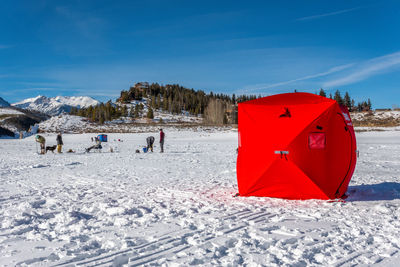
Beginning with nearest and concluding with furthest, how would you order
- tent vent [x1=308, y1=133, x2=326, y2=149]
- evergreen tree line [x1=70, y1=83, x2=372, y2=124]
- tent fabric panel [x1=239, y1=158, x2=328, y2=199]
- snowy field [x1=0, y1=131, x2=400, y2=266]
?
snowy field [x1=0, y1=131, x2=400, y2=266] → tent vent [x1=308, y1=133, x2=326, y2=149] → tent fabric panel [x1=239, y1=158, x2=328, y2=199] → evergreen tree line [x1=70, y1=83, x2=372, y2=124]

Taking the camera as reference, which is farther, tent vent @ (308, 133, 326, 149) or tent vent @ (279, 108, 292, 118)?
tent vent @ (279, 108, 292, 118)

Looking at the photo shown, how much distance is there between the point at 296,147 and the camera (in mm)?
6207

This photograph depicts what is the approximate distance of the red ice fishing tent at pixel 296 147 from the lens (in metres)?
6.19

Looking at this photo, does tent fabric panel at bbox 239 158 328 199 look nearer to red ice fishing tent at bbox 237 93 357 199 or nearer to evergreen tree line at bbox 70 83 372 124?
red ice fishing tent at bbox 237 93 357 199

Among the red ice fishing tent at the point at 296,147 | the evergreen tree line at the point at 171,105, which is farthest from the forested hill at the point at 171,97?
the red ice fishing tent at the point at 296,147

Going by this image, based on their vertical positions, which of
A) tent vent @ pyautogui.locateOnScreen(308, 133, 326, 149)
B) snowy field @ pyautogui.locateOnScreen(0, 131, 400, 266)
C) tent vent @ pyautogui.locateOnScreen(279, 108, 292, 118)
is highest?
tent vent @ pyautogui.locateOnScreen(279, 108, 292, 118)

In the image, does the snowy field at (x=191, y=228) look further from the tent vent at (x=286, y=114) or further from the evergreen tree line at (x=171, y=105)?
the evergreen tree line at (x=171, y=105)

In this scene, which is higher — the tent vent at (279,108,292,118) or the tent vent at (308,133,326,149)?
the tent vent at (279,108,292,118)

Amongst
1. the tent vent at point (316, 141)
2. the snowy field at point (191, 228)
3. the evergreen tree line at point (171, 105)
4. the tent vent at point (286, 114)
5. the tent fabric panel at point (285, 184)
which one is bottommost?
the snowy field at point (191, 228)

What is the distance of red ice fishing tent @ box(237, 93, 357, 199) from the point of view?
619 centimetres

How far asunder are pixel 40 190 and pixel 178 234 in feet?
17.4

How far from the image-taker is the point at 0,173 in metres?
11.2

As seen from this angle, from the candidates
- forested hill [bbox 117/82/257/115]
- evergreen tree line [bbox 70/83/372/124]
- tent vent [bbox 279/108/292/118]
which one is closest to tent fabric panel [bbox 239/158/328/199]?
tent vent [bbox 279/108/292/118]

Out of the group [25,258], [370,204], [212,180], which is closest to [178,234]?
[25,258]
